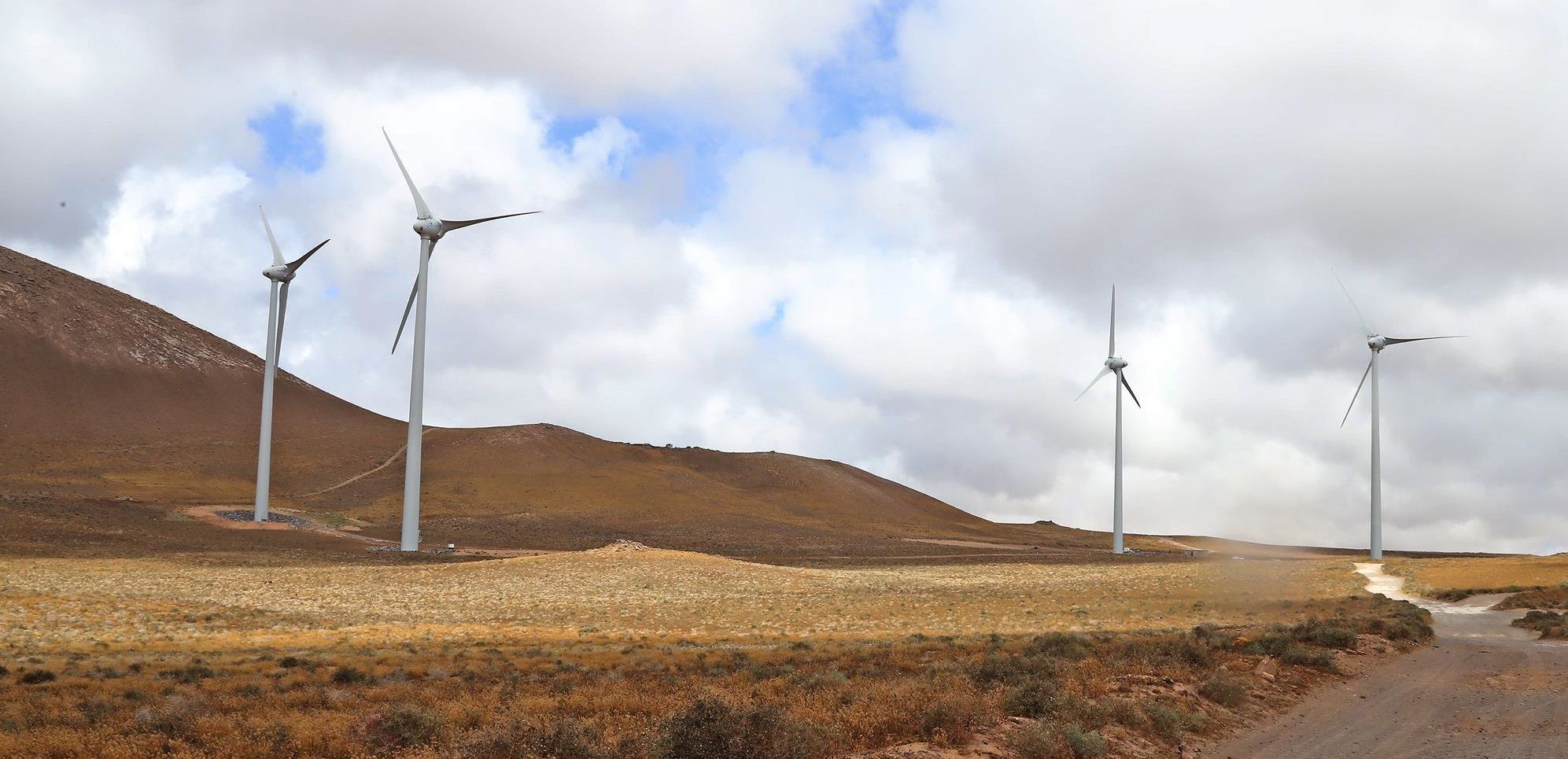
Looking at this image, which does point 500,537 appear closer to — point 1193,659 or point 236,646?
point 236,646

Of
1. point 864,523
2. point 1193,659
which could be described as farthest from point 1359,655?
point 864,523

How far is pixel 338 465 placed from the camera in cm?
14588

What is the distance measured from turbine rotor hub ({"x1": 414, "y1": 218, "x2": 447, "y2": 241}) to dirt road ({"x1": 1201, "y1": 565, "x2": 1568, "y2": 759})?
6627 centimetres

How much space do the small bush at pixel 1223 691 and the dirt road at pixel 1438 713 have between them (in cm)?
81

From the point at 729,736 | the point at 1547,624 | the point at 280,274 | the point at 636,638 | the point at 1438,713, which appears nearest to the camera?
the point at 729,736

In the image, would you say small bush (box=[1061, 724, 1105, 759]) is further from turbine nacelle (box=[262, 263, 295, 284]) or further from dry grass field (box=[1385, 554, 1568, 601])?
turbine nacelle (box=[262, 263, 295, 284])

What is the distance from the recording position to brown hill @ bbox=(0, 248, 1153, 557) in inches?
4749

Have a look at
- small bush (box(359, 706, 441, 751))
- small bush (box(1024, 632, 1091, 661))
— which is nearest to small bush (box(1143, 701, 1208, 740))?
small bush (box(1024, 632, 1091, 661))

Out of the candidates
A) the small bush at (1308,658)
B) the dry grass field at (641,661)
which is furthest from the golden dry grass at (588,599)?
the small bush at (1308,658)

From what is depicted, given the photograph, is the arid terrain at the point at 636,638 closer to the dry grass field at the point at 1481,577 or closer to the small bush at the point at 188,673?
the small bush at the point at 188,673

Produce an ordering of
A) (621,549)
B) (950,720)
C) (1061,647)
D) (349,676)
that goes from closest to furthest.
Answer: (950,720) < (349,676) < (1061,647) < (621,549)

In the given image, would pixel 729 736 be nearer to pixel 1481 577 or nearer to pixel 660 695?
pixel 660 695

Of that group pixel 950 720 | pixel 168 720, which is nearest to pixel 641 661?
pixel 168 720

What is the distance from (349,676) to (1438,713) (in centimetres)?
2168
